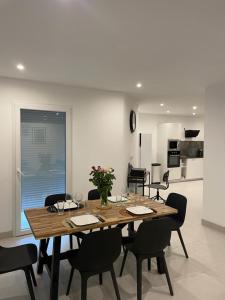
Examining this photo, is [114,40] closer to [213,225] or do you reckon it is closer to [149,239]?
[149,239]

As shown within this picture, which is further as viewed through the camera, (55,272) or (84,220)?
(84,220)

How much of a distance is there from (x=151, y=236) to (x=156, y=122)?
6.82 metres

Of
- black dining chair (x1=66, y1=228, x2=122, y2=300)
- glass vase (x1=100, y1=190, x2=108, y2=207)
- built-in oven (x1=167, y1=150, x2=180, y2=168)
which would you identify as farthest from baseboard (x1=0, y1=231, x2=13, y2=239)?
built-in oven (x1=167, y1=150, x2=180, y2=168)

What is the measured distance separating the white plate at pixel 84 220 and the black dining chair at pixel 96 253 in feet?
0.90

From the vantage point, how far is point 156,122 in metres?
8.67

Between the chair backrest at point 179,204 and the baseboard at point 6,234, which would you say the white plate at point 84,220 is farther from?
the baseboard at point 6,234

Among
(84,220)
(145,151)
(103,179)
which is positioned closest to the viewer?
(84,220)

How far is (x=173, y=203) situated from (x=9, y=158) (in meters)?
2.61

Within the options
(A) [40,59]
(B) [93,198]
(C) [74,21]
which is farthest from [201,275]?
(A) [40,59]

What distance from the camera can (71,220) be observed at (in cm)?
229

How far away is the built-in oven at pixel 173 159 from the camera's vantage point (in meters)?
8.23

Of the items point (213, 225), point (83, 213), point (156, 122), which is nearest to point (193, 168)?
point (156, 122)

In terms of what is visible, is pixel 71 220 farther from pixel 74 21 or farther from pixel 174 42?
pixel 174 42

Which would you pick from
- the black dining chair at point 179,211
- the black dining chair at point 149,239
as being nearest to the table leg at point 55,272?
the black dining chair at point 149,239
